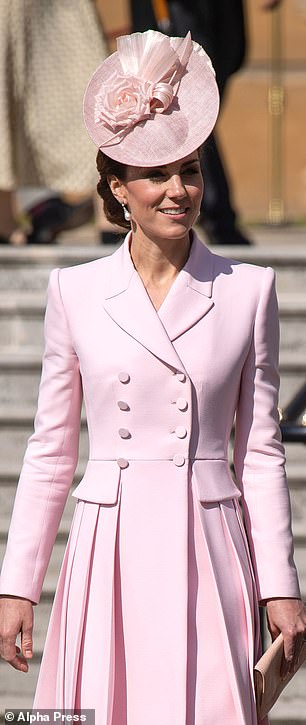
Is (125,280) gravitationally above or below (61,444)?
above

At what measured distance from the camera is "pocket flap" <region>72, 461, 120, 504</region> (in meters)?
3.14

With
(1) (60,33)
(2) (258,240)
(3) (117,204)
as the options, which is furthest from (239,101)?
(3) (117,204)

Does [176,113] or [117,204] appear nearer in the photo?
[176,113]

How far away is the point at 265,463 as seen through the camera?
3.19m

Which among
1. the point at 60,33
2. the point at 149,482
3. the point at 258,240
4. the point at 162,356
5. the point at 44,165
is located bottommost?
the point at 258,240

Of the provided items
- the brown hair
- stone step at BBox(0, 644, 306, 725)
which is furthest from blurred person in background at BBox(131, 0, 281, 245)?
the brown hair

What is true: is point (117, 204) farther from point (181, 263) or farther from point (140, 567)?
point (140, 567)

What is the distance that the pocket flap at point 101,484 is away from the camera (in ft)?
10.3

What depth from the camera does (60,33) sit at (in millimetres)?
7324

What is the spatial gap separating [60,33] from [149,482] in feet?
14.9

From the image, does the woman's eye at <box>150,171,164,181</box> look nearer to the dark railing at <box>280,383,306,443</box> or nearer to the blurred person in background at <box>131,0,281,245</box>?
the dark railing at <box>280,383,306,443</box>

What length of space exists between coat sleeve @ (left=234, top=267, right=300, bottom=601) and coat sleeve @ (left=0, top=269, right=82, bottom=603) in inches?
13.6

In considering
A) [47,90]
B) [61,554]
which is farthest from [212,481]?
[47,90]

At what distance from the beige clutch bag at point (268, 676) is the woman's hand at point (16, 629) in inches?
18.0
